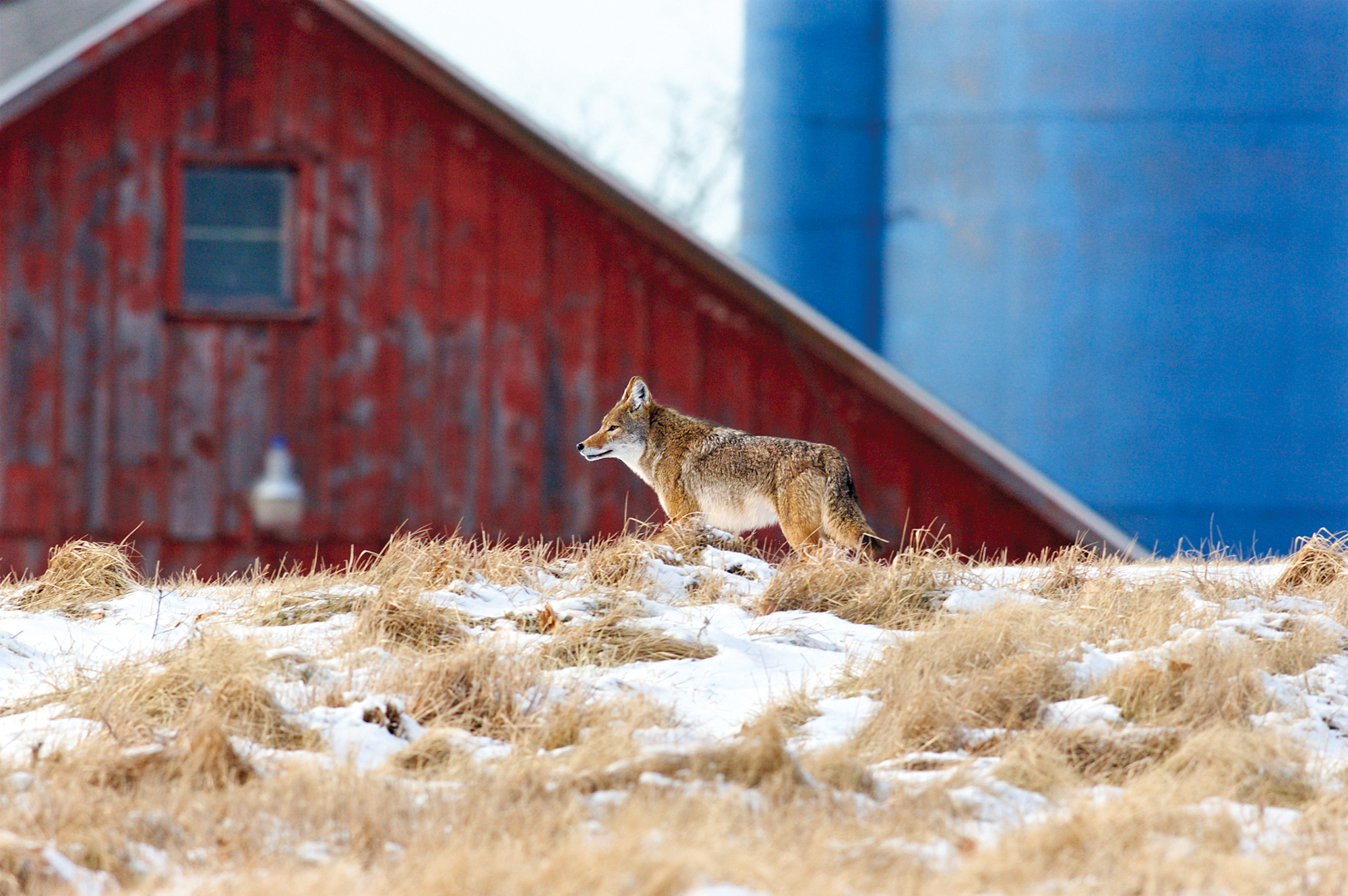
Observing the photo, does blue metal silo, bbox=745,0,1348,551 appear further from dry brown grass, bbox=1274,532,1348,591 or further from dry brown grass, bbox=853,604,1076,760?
dry brown grass, bbox=853,604,1076,760

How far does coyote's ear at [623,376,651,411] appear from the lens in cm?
787

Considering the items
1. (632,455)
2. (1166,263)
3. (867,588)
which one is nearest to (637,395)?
(632,455)

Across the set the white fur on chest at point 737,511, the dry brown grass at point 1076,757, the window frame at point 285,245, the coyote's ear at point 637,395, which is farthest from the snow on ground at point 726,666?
the window frame at point 285,245

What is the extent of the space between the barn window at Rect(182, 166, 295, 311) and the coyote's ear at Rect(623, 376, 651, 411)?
5145 mm

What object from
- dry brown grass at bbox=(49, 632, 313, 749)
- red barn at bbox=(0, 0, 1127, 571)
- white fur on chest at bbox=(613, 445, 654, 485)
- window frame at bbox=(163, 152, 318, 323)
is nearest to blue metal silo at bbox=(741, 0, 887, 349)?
red barn at bbox=(0, 0, 1127, 571)

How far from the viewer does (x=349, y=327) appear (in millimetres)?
11883

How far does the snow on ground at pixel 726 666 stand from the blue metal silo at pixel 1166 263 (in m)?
8.00

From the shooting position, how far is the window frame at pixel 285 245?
11758 millimetres

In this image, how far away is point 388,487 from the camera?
11758 millimetres

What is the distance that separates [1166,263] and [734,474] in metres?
9.28

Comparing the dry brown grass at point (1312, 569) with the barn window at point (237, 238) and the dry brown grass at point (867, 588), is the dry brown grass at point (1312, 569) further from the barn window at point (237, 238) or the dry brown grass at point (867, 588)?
the barn window at point (237, 238)

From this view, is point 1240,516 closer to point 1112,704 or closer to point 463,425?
point 463,425

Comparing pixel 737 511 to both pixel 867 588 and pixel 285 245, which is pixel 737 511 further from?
pixel 285 245

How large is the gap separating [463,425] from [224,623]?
585cm
